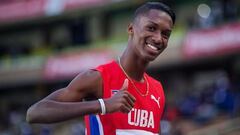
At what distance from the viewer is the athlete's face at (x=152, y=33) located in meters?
3.84

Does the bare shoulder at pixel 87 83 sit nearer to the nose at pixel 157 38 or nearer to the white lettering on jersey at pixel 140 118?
the white lettering on jersey at pixel 140 118

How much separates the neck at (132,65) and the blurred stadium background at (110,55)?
8536 mm

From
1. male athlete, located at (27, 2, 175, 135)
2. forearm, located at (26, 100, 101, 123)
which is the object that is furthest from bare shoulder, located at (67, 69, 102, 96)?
forearm, located at (26, 100, 101, 123)

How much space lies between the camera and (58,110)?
11.7ft

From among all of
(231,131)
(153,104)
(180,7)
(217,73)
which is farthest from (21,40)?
(153,104)

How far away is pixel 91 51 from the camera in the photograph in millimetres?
23891

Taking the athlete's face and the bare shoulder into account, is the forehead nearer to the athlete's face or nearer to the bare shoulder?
the athlete's face

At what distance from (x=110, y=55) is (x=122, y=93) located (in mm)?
19337

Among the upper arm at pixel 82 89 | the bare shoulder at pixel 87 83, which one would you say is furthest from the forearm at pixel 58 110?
the bare shoulder at pixel 87 83

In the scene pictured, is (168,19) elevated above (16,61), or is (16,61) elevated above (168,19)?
(168,19)

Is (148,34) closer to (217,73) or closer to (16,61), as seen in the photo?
(217,73)

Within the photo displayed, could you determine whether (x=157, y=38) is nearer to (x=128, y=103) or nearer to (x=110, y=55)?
(x=128, y=103)

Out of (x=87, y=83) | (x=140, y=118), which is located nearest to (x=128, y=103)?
(x=87, y=83)

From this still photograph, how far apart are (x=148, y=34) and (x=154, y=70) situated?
2042 cm
